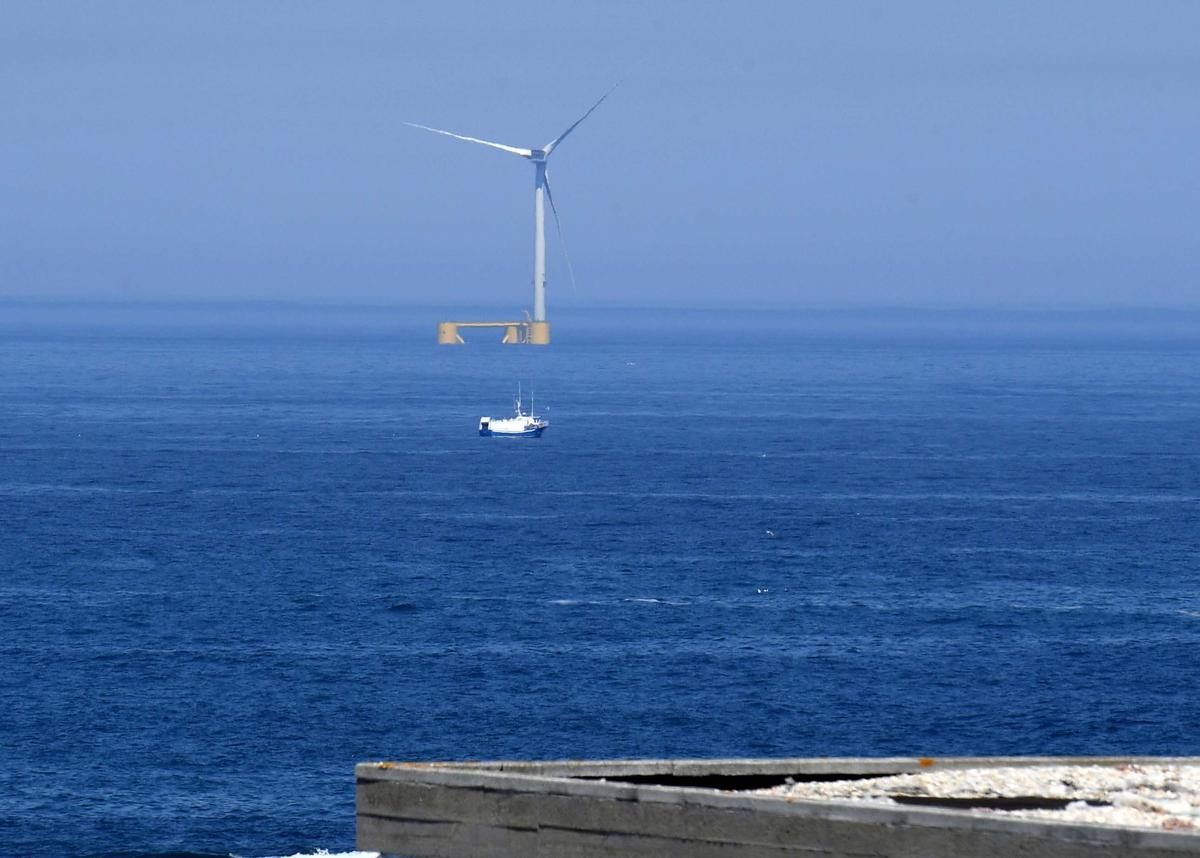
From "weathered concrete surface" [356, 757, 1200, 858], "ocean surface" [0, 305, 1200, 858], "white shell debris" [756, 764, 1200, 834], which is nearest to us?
"weathered concrete surface" [356, 757, 1200, 858]

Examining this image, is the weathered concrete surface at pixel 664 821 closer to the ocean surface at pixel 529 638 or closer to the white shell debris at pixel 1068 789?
the white shell debris at pixel 1068 789

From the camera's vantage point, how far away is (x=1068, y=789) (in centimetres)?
2352

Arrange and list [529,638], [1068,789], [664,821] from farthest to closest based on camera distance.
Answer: [529,638] → [1068,789] → [664,821]

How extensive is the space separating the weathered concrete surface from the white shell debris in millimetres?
626

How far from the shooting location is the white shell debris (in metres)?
21.9

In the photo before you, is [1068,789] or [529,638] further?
[529,638]

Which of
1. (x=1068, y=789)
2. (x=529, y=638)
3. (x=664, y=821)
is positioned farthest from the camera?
(x=529, y=638)

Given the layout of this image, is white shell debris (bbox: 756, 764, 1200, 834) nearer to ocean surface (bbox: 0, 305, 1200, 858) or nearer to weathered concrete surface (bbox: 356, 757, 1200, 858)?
weathered concrete surface (bbox: 356, 757, 1200, 858)

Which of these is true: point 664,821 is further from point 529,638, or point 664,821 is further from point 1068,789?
point 529,638

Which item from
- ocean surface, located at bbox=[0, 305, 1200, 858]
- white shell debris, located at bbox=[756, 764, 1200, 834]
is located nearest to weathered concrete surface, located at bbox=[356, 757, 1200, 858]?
white shell debris, located at bbox=[756, 764, 1200, 834]

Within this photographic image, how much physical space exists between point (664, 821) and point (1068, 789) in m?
5.61

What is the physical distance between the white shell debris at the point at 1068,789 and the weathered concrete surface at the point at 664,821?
626 mm

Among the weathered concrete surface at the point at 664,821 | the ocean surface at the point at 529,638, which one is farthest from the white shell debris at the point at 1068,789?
the ocean surface at the point at 529,638

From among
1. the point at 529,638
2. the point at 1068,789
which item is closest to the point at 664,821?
the point at 1068,789
